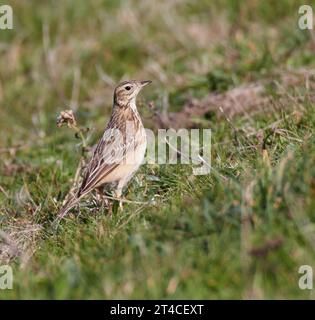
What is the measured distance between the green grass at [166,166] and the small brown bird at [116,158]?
18cm

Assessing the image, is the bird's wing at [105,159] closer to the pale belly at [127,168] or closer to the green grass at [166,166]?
the pale belly at [127,168]

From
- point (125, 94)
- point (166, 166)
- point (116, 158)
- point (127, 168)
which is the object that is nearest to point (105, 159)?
point (116, 158)

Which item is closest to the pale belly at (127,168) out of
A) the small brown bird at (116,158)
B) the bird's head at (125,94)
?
the small brown bird at (116,158)

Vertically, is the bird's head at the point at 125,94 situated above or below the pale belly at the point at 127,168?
above

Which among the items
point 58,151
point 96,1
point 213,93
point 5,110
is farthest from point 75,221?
point 96,1

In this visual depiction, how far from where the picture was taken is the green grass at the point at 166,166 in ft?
18.0

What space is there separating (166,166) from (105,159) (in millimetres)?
569

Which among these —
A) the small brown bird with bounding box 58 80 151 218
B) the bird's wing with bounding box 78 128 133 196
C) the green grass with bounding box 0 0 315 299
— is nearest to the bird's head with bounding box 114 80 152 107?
the small brown bird with bounding box 58 80 151 218

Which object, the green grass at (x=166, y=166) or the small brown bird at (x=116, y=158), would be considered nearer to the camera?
the green grass at (x=166, y=166)

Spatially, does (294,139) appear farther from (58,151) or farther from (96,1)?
(96,1)

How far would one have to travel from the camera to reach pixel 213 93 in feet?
33.8

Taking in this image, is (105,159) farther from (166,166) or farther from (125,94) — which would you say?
(125,94)

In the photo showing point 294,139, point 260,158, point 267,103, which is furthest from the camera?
point 267,103

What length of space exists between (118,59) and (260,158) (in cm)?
671
